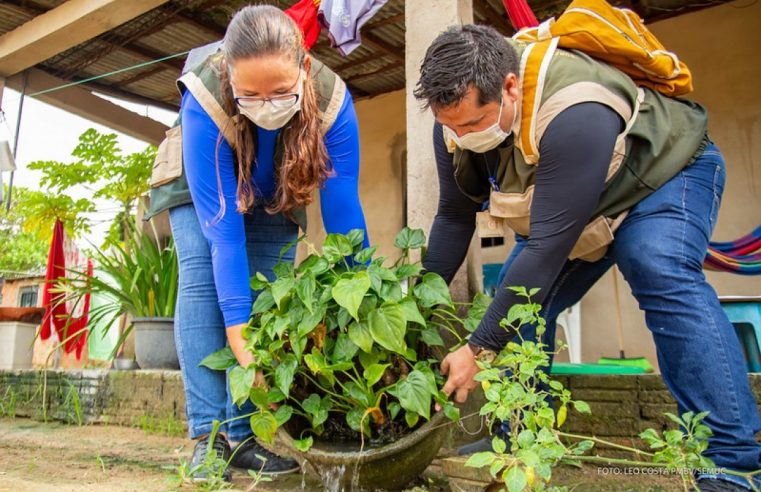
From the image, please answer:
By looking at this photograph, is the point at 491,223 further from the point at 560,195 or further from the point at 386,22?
the point at 386,22

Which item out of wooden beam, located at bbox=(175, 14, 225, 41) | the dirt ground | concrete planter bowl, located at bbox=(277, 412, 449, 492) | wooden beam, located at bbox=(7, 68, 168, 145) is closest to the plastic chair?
the dirt ground

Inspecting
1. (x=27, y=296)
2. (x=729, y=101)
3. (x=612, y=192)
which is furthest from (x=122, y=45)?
(x=27, y=296)

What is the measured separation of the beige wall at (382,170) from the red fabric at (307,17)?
101 inches

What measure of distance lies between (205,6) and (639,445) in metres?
4.01

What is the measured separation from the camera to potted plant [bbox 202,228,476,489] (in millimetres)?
1432

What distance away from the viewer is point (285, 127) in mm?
1706

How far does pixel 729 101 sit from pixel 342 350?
163 inches

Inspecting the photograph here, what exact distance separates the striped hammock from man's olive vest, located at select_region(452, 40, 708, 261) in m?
2.26

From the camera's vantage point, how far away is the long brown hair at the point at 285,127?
1.49 m

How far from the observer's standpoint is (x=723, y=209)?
14.3 feet

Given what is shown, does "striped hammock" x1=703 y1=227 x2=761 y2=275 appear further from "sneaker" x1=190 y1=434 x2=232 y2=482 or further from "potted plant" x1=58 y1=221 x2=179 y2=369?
"potted plant" x1=58 y1=221 x2=179 y2=369

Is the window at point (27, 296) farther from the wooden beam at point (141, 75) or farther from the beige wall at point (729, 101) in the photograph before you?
the beige wall at point (729, 101)

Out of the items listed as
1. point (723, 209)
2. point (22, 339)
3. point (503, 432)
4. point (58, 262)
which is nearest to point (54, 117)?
point (58, 262)

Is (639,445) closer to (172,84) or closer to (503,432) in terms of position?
(503,432)
